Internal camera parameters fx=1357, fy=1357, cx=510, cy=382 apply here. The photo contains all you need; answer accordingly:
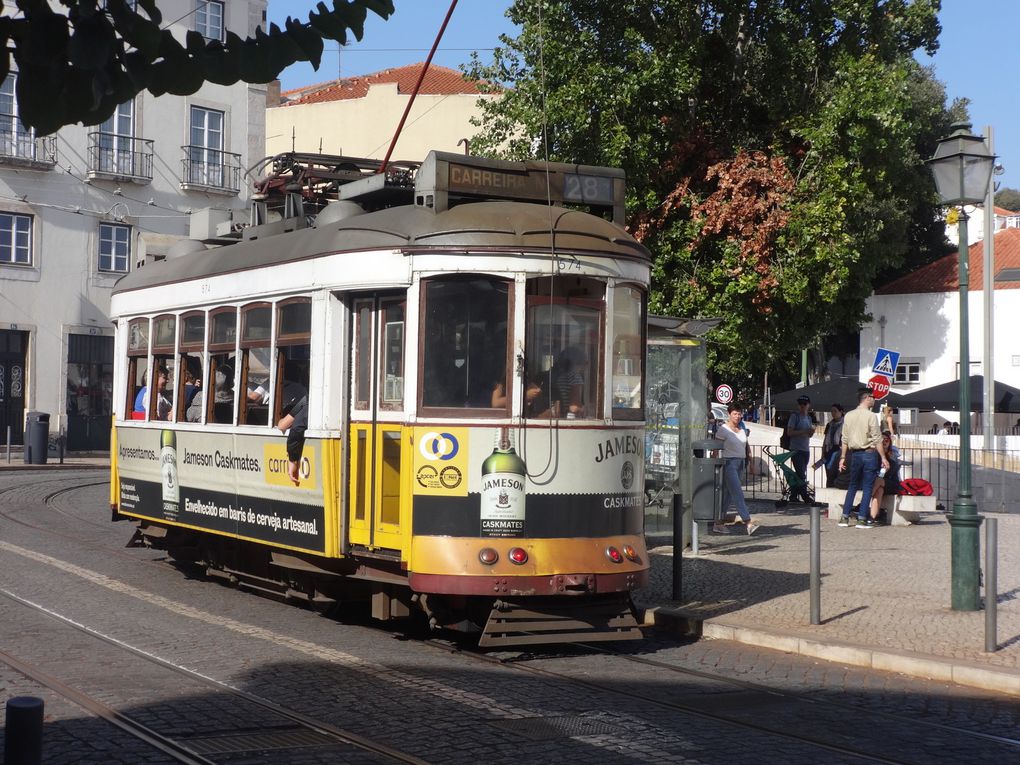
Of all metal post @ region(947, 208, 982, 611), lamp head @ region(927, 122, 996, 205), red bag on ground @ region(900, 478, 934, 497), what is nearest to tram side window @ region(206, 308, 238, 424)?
metal post @ region(947, 208, 982, 611)

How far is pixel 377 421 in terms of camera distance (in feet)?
31.2

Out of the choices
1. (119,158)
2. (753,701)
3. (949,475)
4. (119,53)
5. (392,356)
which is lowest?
(753,701)

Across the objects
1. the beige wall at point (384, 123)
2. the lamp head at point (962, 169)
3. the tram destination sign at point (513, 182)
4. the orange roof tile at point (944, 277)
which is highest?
the beige wall at point (384, 123)

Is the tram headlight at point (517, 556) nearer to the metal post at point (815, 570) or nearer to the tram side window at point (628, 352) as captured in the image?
the tram side window at point (628, 352)

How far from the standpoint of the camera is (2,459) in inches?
1259

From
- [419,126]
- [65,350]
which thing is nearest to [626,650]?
[65,350]

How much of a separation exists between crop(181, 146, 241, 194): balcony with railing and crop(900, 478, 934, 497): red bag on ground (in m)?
24.5

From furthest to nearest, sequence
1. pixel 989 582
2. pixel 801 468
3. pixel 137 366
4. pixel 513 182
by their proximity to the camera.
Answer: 1. pixel 801 468
2. pixel 137 366
3. pixel 513 182
4. pixel 989 582

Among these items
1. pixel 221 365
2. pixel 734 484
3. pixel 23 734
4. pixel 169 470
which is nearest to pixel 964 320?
pixel 221 365

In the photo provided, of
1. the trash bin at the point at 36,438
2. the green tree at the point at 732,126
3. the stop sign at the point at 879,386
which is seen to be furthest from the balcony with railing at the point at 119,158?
the stop sign at the point at 879,386

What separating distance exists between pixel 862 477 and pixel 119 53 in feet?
50.9

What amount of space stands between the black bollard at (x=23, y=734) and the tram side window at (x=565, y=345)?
5.34 meters

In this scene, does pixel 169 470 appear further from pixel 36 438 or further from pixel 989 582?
pixel 36 438

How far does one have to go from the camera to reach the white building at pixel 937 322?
163 feet
